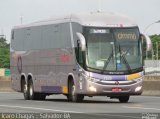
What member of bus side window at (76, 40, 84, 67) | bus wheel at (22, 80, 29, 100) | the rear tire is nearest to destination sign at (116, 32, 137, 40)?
bus side window at (76, 40, 84, 67)

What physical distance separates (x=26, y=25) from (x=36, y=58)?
2576 millimetres

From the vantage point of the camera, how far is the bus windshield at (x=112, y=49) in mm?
30016

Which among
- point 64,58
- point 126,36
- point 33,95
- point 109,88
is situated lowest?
point 33,95

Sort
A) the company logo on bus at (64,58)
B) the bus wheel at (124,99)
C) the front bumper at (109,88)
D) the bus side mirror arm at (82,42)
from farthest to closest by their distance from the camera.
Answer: the company logo on bus at (64,58) < the bus wheel at (124,99) < the front bumper at (109,88) < the bus side mirror arm at (82,42)

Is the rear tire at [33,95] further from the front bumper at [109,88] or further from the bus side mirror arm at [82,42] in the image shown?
the bus side mirror arm at [82,42]

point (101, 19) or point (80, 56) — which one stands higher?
point (101, 19)

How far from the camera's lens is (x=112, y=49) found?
3016 cm

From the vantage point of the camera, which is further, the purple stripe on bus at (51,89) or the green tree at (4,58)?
the green tree at (4,58)

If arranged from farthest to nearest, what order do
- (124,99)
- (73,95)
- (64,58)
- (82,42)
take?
(64,58), (124,99), (73,95), (82,42)

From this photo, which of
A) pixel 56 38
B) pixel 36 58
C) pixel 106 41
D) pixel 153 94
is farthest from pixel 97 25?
pixel 153 94

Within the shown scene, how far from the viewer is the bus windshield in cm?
3002

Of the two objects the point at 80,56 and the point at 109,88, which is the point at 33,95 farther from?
the point at 109,88

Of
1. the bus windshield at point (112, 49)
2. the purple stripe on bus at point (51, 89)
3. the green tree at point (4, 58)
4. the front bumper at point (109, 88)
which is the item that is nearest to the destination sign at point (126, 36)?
the bus windshield at point (112, 49)

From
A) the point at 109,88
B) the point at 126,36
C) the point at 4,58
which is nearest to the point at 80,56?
the point at 109,88
